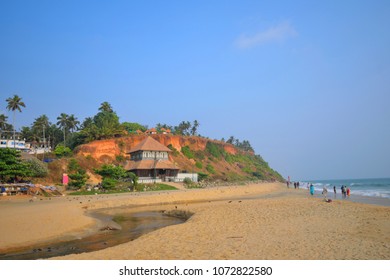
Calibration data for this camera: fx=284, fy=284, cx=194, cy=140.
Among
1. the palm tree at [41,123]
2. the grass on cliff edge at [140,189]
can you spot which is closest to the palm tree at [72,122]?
the palm tree at [41,123]

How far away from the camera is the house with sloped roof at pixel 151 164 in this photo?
4569 centimetres

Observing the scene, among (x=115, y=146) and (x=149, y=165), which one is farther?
(x=115, y=146)

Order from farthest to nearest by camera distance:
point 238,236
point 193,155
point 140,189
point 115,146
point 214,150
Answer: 1. point 214,150
2. point 193,155
3. point 115,146
4. point 140,189
5. point 238,236

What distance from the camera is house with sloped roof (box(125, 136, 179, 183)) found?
1799 inches

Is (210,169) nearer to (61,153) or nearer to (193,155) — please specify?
(193,155)

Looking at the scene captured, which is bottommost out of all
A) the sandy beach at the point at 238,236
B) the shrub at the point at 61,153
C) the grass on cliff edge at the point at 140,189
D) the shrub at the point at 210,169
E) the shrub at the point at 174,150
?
the grass on cliff edge at the point at 140,189

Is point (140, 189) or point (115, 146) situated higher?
point (115, 146)

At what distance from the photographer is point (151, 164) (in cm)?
4659

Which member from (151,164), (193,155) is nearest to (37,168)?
(151,164)

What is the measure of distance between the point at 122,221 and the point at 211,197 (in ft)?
52.9

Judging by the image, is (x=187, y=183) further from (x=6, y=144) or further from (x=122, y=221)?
(x=6, y=144)

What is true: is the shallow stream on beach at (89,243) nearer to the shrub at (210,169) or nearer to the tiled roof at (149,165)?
the tiled roof at (149,165)
